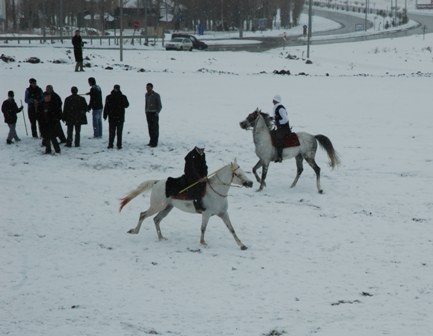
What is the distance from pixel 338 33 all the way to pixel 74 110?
78.9 metres

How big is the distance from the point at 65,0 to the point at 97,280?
279 ft

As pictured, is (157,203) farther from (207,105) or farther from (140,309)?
(207,105)

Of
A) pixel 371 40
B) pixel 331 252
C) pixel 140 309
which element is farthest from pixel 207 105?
pixel 371 40

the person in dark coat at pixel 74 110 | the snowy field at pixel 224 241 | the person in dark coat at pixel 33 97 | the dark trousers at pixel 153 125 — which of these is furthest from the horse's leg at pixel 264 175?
the person in dark coat at pixel 33 97

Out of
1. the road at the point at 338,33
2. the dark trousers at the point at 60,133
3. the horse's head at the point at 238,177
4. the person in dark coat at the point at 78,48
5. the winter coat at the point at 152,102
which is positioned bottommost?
the dark trousers at the point at 60,133

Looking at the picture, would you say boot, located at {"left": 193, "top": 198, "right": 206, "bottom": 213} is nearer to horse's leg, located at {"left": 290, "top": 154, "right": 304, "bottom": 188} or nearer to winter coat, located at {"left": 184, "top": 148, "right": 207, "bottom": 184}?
winter coat, located at {"left": 184, "top": 148, "right": 207, "bottom": 184}

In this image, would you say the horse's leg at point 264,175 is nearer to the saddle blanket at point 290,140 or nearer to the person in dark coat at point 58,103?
the saddle blanket at point 290,140

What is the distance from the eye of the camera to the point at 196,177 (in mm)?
13172

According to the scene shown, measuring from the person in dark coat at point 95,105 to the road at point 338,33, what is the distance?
134ft

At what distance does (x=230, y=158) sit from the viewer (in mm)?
20844

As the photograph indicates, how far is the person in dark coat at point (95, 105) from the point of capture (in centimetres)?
2205

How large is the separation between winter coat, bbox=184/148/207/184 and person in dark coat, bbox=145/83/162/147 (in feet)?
27.8

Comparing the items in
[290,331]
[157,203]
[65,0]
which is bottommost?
[290,331]

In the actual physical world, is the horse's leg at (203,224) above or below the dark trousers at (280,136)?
below
